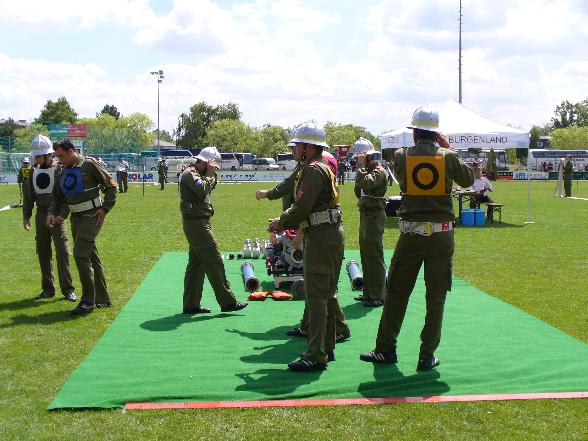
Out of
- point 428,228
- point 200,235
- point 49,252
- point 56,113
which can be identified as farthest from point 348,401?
point 56,113

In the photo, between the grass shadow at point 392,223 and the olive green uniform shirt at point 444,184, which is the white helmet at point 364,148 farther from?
the grass shadow at point 392,223

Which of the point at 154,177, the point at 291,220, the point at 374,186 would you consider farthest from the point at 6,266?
the point at 154,177

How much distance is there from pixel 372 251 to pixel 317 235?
2786mm

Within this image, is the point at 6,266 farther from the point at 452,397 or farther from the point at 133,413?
the point at 452,397

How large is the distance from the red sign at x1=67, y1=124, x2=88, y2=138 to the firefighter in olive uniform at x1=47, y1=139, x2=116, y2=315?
6448 cm

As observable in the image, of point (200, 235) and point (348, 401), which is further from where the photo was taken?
point (200, 235)

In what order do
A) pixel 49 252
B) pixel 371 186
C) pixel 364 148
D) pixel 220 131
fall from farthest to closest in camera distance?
pixel 220 131 < pixel 49 252 < pixel 364 148 < pixel 371 186

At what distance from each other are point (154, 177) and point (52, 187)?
4791cm

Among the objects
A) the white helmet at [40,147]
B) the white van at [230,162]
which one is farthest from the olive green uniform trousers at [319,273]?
the white van at [230,162]

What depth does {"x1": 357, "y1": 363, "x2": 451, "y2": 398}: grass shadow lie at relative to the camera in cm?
587

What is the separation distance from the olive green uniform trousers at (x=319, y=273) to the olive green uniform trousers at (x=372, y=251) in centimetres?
258

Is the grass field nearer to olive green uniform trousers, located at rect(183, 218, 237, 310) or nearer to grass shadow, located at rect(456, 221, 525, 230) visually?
olive green uniform trousers, located at rect(183, 218, 237, 310)

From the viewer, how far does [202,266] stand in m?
8.83

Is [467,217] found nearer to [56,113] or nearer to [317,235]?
[317,235]
